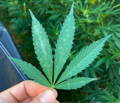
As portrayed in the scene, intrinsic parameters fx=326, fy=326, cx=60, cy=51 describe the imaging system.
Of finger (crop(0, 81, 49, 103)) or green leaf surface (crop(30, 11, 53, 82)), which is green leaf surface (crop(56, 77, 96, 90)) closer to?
green leaf surface (crop(30, 11, 53, 82))

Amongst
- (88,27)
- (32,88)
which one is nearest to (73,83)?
(32,88)

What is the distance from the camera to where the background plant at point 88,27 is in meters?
1.54

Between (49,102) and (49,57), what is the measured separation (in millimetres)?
142

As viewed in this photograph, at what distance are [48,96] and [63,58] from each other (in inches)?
5.0

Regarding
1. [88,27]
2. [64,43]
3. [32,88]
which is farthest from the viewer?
[88,27]

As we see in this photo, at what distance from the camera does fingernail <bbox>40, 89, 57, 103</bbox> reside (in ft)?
2.39

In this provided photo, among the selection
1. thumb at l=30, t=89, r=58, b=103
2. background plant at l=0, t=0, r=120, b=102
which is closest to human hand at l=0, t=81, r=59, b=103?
thumb at l=30, t=89, r=58, b=103

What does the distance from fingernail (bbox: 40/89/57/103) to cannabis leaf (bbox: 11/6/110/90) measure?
2.1 inches

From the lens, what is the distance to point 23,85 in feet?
3.26

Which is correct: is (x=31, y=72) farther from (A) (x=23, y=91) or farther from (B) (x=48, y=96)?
(A) (x=23, y=91)

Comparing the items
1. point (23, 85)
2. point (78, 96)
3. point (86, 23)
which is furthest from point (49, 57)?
point (78, 96)

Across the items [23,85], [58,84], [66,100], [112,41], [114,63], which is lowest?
[66,100]

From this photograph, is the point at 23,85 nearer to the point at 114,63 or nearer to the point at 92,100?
the point at 114,63

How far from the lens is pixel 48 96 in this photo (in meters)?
0.74
